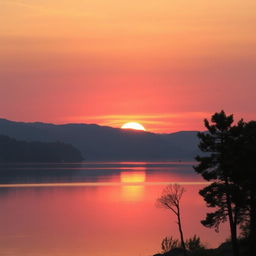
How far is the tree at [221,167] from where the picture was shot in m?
52.8

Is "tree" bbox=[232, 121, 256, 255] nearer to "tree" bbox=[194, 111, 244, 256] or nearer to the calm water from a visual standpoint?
"tree" bbox=[194, 111, 244, 256]

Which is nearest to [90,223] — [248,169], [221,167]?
[221,167]

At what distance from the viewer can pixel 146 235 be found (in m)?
91.8

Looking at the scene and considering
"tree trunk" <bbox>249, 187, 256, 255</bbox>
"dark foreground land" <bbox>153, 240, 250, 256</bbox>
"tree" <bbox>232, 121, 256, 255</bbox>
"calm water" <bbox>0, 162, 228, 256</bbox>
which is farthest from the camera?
"calm water" <bbox>0, 162, 228, 256</bbox>

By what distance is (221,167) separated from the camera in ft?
175

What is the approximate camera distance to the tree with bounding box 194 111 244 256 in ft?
173

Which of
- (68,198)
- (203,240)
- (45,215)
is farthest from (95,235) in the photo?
(68,198)

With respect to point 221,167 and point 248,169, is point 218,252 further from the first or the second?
point 248,169

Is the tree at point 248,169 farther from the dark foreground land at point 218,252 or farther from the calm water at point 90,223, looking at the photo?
the calm water at point 90,223

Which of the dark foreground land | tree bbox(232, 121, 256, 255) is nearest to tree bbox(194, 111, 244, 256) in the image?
tree bbox(232, 121, 256, 255)

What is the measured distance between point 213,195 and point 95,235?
139 feet

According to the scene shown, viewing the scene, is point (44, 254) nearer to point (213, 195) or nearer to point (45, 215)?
point (213, 195)

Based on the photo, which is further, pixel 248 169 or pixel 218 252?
pixel 218 252

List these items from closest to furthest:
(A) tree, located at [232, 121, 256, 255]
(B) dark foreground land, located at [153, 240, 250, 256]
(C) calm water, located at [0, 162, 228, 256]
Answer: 1. (A) tree, located at [232, 121, 256, 255]
2. (B) dark foreground land, located at [153, 240, 250, 256]
3. (C) calm water, located at [0, 162, 228, 256]
